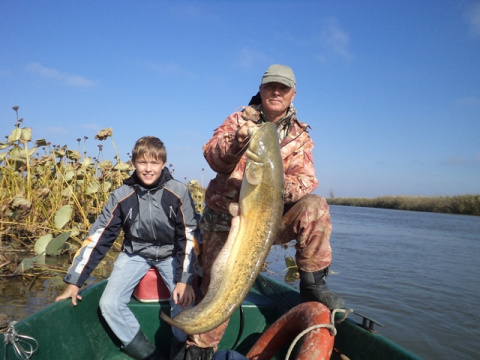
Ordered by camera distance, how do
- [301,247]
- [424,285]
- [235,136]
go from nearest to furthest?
1. [235,136]
2. [301,247]
3. [424,285]

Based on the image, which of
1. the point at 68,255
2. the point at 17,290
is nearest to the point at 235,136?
the point at 17,290

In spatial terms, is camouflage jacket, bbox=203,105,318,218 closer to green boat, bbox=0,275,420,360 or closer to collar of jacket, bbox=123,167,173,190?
collar of jacket, bbox=123,167,173,190

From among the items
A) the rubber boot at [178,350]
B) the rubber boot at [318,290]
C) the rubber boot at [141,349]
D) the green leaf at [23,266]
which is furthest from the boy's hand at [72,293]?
the green leaf at [23,266]

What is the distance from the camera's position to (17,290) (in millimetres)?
4691

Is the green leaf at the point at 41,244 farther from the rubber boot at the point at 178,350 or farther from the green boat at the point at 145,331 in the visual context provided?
the rubber boot at the point at 178,350

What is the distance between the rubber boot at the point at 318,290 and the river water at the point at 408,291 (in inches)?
81.2

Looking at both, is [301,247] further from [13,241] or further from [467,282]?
[467,282]

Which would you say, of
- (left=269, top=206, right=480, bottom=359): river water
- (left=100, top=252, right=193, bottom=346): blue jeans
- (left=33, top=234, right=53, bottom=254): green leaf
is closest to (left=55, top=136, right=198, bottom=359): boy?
(left=100, top=252, right=193, bottom=346): blue jeans

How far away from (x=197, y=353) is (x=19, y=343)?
150cm

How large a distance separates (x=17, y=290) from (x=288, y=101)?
4237 millimetres

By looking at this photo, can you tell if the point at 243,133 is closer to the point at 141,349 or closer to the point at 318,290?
the point at 318,290

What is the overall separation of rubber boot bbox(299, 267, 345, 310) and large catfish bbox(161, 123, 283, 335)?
997 mm

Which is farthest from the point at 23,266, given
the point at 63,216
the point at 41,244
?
the point at 63,216

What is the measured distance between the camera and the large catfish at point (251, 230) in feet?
7.39
